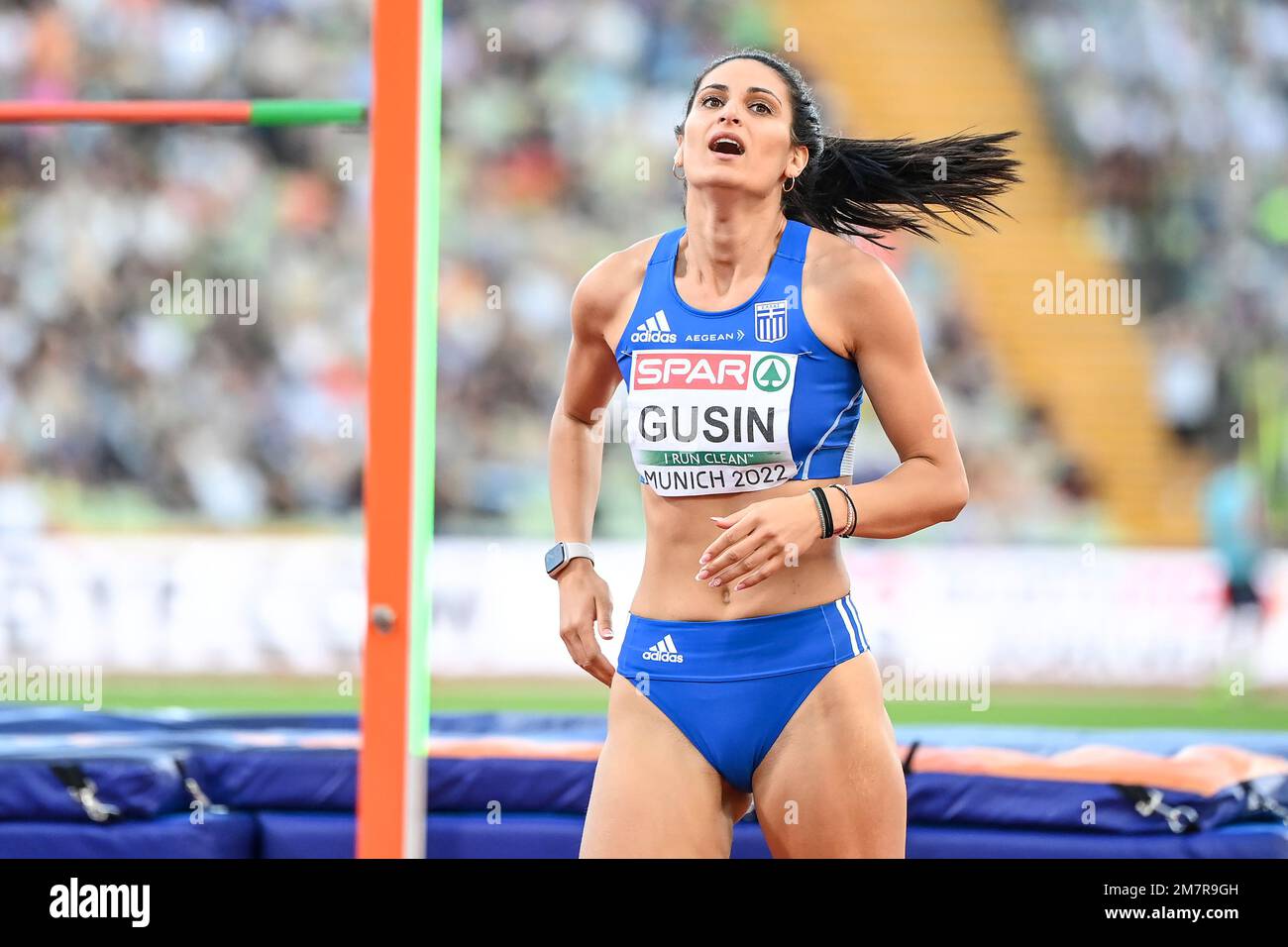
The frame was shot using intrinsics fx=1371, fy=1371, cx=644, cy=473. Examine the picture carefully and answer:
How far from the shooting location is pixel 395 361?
2.44 meters

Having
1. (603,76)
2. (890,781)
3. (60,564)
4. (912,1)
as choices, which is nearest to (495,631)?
(60,564)

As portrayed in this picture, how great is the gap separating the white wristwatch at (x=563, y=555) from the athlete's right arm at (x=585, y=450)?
1 cm

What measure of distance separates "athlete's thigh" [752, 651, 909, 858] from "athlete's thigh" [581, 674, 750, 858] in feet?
0.31

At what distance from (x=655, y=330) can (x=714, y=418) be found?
0.22m

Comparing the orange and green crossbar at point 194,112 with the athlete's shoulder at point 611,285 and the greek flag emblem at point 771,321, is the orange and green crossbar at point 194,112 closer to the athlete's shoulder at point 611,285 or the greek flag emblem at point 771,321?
the athlete's shoulder at point 611,285

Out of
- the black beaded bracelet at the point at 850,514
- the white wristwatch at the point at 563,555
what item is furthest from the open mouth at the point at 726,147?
the white wristwatch at the point at 563,555

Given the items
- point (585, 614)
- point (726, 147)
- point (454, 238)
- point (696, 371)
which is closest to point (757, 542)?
point (696, 371)

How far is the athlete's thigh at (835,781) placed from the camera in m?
2.31

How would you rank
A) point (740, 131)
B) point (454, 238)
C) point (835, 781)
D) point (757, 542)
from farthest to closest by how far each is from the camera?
1. point (454, 238)
2. point (740, 131)
3. point (835, 781)
4. point (757, 542)

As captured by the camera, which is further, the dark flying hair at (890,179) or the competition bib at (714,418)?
the dark flying hair at (890,179)

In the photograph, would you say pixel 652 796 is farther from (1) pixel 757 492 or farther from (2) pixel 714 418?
(2) pixel 714 418

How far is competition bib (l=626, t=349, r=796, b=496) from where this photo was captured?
7.75 feet

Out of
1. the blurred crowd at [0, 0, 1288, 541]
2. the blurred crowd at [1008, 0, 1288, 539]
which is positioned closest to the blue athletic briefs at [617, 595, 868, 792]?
the blurred crowd at [0, 0, 1288, 541]
